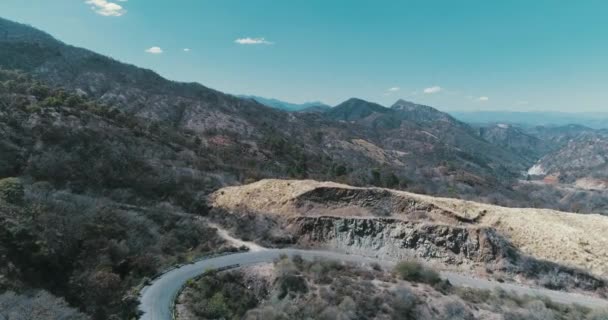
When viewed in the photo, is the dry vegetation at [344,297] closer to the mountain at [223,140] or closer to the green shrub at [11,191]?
the green shrub at [11,191]

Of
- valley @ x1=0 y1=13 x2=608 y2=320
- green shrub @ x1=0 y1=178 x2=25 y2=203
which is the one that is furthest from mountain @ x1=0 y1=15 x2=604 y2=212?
green shrub @ x1=0 y1=178 x2=25 y2=203

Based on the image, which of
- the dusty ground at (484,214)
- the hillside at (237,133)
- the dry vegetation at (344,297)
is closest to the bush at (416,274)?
the dry vegetation at (344,297)

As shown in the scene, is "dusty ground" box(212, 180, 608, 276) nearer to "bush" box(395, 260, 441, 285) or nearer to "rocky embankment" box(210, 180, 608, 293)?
"rocky embankment" box(210, 180, 608, 293)

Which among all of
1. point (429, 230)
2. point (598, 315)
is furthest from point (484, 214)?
point (598, 315)

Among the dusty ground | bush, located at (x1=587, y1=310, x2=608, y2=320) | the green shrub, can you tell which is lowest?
bush, located at (x1=587, y1=310, x2=608, y2=320)

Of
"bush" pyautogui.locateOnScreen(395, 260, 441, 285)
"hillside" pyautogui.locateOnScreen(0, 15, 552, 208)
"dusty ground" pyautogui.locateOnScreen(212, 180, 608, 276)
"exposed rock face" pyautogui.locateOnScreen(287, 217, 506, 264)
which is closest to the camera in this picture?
"bush" pyautogui.locateOnScreen(395, 260, 441, 285)

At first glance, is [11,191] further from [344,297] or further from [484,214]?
[484,214]
